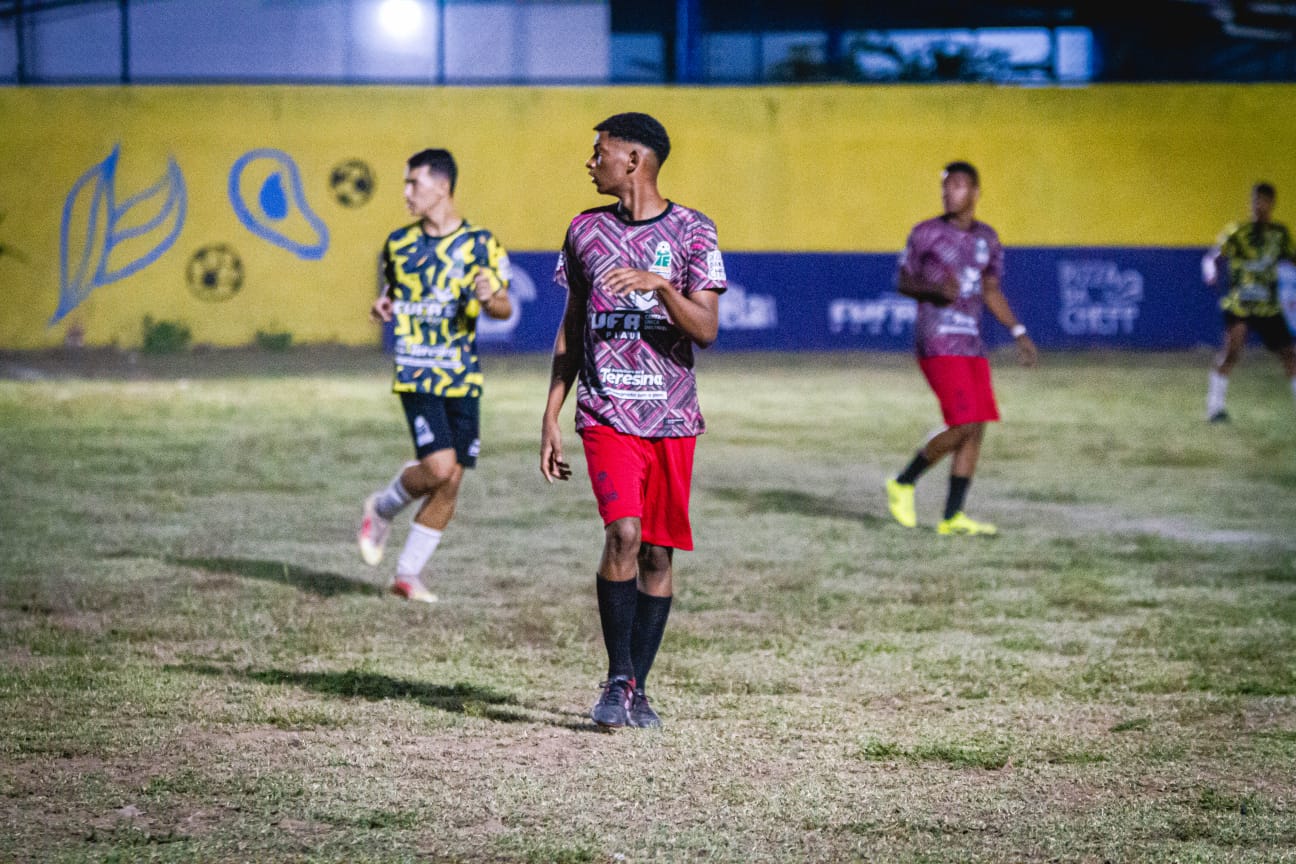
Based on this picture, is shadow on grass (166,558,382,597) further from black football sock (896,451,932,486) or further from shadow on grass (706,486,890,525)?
black football sock (896,451,932,486)

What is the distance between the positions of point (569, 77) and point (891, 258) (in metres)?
5.82

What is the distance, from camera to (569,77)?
26.7m

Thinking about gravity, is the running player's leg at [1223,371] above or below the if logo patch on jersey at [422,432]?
below

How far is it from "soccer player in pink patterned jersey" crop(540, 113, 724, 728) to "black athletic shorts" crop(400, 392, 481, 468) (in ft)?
7.49

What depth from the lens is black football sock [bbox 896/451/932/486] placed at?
10.3 meters

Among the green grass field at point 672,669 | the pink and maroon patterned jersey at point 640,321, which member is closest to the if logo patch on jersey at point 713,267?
the pink and maroon patterned jersey at point 640,321

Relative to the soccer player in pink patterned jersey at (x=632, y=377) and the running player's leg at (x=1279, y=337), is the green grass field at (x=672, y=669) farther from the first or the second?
the running player's leg at (x=1279, y=337)

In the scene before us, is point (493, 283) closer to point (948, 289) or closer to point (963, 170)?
point (948, 289)

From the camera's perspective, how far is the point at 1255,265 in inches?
655

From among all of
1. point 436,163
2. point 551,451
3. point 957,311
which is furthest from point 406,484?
point 957,311

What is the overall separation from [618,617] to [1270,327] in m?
12.8

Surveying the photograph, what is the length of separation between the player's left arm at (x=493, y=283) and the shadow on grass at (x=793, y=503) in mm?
3488

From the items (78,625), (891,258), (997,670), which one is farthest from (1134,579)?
(891,258)

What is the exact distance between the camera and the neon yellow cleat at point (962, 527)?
10031mm
